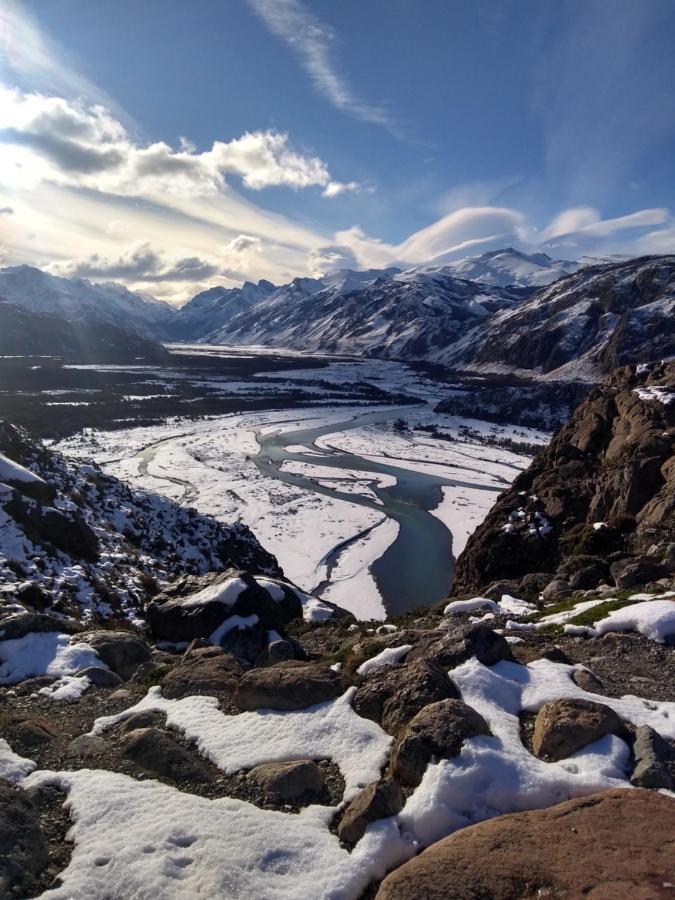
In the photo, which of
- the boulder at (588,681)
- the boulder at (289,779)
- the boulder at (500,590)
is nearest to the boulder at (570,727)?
the boulder at (588,681)

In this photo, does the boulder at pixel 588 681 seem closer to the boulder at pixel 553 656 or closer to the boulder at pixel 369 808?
the boulder at pixel 553 656

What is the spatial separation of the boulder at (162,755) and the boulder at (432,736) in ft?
8.90

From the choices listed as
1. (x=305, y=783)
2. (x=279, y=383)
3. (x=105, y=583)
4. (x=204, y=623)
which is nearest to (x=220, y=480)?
(x=105, y=583)

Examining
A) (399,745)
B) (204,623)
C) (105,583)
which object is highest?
(399,745)

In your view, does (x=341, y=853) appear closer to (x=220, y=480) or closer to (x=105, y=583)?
(x=105, y=583)

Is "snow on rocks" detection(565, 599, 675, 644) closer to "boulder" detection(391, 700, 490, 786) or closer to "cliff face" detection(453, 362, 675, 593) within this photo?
"cliff face" detection(453, 362, 675, 593)

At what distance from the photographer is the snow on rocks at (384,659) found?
10.1m

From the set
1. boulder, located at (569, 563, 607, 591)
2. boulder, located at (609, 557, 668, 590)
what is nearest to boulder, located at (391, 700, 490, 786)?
boulder, located at (609, 557, 668, 590)

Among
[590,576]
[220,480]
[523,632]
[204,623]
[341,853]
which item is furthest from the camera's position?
[220,480]

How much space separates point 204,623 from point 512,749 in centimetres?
980

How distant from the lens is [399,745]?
23.3 ft

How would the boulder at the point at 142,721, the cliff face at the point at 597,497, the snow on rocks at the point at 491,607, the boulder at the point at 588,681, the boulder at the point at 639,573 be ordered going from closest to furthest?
the boulder at the point at 588,681 → the boulder at the point at 142,721 → the boulder at the point at 639,573 → the snow on rocks at the point at 491,607 → the cliff face at the point at 597,497

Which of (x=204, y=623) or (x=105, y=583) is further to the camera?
(x=105, y=583)

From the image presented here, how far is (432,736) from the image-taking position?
7047mm
